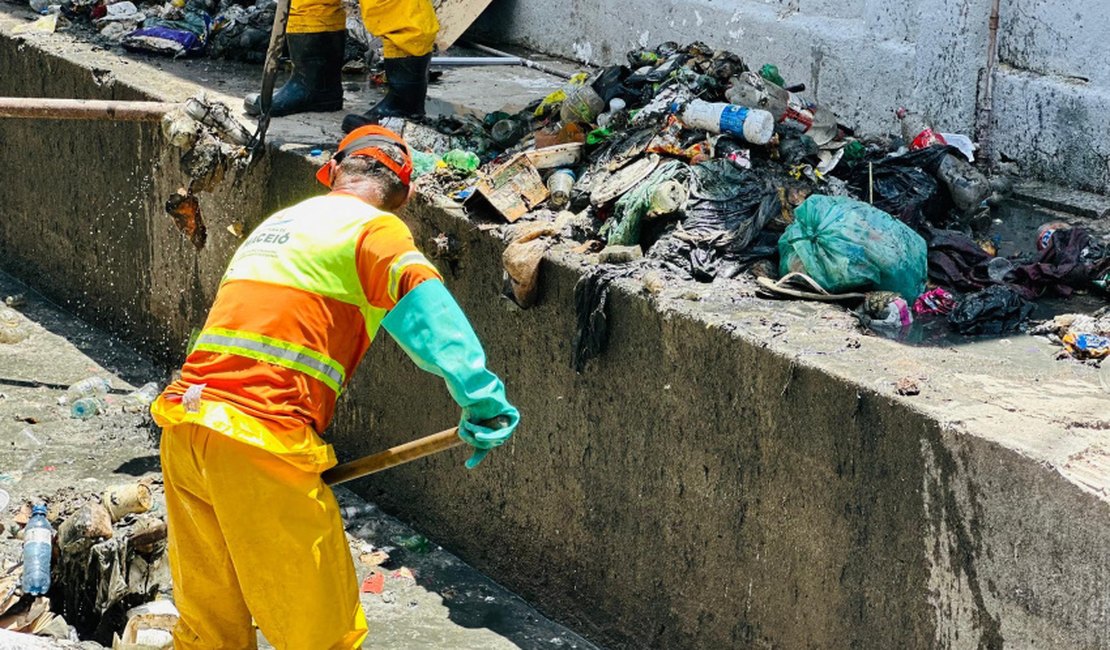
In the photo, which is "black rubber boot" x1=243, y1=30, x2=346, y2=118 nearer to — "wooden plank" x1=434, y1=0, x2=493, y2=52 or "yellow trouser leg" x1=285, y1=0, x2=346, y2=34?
"yellow trouser leg" x1=285, y1=0, x2=346, y2=34

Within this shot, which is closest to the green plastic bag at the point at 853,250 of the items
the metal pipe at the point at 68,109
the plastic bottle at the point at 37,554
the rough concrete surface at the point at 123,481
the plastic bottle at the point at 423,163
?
the rough concrete surface at the point at 123,481

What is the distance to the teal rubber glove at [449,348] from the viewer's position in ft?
12.2

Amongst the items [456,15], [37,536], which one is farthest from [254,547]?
[456,15]

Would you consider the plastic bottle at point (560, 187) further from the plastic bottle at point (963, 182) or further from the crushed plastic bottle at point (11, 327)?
the crushed plastic bottle at point (11, 327)

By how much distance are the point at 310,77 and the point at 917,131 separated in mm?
2596

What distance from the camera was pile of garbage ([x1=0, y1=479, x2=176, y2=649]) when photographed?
489 centimetres

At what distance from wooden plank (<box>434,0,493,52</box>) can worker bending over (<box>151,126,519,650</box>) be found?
448 centimetres

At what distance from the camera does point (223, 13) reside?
8109 millimetres

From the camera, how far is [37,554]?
16.9 feet

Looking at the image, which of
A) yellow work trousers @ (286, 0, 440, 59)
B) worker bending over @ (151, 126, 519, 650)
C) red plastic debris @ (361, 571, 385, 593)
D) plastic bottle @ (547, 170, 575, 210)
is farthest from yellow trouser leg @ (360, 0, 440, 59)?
worker bending over @ (151, 126, 519, 650)

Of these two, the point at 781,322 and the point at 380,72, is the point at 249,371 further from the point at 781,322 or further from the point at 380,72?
the point at 380,72

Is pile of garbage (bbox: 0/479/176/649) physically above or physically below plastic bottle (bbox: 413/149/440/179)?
below

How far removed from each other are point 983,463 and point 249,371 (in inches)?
70.7

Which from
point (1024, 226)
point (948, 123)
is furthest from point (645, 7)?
point (1024, 226)
